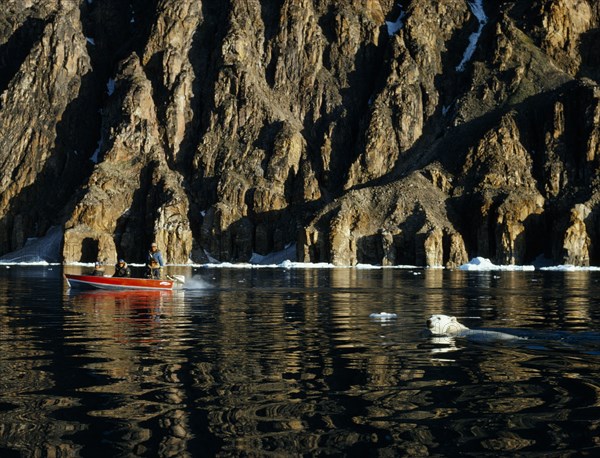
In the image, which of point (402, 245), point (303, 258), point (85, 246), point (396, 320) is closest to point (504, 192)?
point (402, 245)

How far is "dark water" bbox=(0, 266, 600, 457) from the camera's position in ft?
48.9

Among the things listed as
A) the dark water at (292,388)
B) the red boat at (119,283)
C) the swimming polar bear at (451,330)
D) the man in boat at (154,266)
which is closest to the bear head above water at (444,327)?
the swimming polar bear at (451,330)

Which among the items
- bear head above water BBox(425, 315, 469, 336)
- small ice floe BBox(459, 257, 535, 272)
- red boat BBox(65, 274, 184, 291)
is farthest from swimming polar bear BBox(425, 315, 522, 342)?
small ice floe BBox(459, 257, 535, 272)

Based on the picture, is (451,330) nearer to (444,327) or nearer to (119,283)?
(444,327)

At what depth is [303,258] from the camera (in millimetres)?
186375

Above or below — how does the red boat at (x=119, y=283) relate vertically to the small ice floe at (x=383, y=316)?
above

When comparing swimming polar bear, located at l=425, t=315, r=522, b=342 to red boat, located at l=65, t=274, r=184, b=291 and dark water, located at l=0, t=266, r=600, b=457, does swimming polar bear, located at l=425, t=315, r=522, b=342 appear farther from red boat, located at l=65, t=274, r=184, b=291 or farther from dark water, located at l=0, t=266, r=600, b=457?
red boat, located at l=65, t=274, r=184, b=291

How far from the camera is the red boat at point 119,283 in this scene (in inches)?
2584

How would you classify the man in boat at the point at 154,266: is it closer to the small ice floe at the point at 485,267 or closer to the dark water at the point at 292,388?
the dark water at the point at 292,388

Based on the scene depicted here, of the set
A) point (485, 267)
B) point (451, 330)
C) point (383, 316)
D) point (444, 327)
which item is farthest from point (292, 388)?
point (485, 267)

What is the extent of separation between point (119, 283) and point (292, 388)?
159 ft

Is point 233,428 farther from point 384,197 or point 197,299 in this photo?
point 384,197

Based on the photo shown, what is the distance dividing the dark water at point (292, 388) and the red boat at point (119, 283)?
25124 millimetres

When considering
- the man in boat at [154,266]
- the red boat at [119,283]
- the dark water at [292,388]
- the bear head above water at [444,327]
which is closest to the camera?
the dark water at [292,388]
